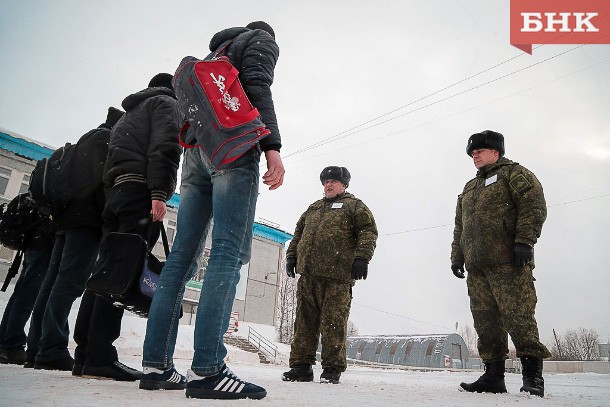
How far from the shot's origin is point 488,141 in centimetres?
366

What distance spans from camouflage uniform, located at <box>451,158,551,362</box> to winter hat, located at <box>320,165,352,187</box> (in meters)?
1.30

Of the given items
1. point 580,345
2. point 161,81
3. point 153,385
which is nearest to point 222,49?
point 161,81

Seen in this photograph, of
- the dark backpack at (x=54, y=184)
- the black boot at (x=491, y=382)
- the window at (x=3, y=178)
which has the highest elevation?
the window at (x=3, y=178)

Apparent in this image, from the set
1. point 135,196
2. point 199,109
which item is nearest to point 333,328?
point 135,196

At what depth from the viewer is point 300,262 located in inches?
161

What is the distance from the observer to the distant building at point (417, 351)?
1047 inches

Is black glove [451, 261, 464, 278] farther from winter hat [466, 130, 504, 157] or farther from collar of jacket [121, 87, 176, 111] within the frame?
collar of jacket [121, 87, 176, 111]

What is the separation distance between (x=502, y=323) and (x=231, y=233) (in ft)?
8.21

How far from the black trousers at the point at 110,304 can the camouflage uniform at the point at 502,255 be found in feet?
8.24

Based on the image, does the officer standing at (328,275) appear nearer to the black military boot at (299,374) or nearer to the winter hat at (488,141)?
the black military boot at (299,374)

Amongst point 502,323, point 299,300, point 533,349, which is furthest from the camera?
point 299,300

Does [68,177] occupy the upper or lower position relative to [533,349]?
upper

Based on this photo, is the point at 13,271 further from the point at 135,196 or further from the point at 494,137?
the point at 494,137

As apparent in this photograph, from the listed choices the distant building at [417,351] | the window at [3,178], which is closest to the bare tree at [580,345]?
the distant building at [417,351]
